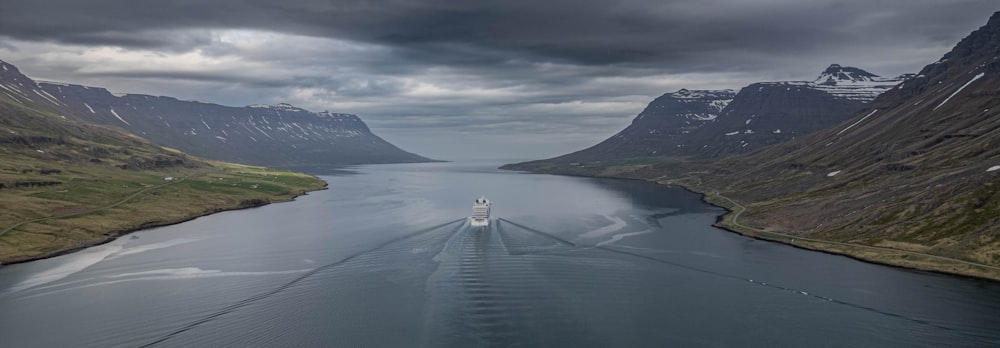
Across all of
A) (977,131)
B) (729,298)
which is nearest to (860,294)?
(729,298)

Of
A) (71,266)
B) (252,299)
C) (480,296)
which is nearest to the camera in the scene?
(252,299)

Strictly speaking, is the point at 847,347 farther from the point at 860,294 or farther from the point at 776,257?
the point at 776,257

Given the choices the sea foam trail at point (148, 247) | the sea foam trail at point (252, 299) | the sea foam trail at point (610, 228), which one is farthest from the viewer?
the sea foam trail at point (610, 228)

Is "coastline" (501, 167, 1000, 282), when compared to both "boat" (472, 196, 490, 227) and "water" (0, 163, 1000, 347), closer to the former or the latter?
"water" (0, 163, 1000, 347)

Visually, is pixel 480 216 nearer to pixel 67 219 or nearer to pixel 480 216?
pixel 480 216

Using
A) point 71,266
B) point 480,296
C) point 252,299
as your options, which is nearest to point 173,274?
point 71,266

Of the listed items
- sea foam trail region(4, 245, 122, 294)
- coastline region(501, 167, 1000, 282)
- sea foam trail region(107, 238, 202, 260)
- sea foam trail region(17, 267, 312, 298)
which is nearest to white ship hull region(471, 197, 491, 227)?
sea foam trail region(17, 267, 312, 298)

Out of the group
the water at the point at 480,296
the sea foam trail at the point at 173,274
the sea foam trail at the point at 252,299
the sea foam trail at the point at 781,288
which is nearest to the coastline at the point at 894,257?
the water at the point at 480,296

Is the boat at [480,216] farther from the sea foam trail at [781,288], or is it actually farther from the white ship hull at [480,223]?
the sea foam trail at [781,288]
